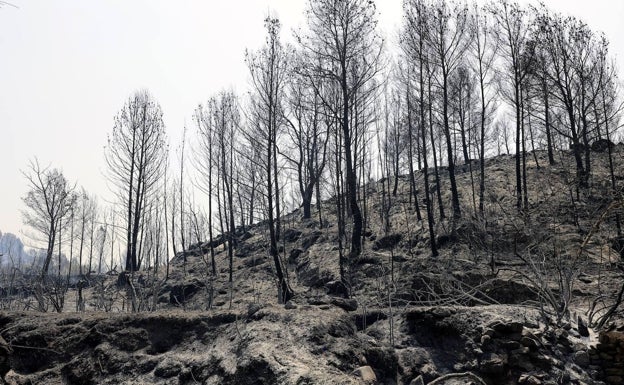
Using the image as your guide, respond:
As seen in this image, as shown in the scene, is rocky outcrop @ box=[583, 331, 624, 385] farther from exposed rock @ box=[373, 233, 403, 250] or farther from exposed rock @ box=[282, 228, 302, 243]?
exposed rock @ box=[282, 228, 302, 243]

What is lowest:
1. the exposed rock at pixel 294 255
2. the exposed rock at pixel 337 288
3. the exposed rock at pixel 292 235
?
the exposed rock at pixel 337 288

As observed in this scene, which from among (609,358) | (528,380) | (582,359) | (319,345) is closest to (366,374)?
(319,345)

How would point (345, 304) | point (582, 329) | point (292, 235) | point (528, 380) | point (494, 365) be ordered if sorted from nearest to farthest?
point (528, 380)
point (494, 365)
point (582, 329)
point (345, 304)
point (292, 235)

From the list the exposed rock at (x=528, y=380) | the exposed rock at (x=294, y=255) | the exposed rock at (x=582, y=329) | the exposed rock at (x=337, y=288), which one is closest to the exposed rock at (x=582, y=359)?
the exposed rock at (x=582, y=329)

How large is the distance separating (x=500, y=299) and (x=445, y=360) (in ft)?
15.4

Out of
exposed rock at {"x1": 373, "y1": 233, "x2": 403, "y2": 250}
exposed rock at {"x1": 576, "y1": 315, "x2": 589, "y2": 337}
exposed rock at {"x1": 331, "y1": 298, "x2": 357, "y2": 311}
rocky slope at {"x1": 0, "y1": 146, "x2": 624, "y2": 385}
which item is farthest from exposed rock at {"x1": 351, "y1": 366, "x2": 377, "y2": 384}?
exposed rock at {"x1": 373, "y1": 233, "x2": 403, "y2": 250}

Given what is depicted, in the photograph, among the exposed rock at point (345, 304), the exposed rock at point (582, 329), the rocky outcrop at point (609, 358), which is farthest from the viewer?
the exposed rock at point (345, 304)

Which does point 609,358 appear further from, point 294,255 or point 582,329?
point 294,255

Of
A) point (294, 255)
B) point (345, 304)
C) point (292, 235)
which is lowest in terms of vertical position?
point (345, 304)

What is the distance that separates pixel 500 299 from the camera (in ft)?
35.1

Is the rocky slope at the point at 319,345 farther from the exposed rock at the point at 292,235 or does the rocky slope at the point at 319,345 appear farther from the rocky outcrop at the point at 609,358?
the exposed rock at the point at 292,235

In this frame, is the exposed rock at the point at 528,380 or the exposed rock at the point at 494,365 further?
the exposed rock at the point at 494,365

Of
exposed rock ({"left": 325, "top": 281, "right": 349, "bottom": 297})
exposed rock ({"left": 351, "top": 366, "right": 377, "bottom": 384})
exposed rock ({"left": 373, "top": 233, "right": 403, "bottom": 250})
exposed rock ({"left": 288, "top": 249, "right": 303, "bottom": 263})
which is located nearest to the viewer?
exposed rock ({"left": 351, "top": 366, "right": 377, "bottom": 384})

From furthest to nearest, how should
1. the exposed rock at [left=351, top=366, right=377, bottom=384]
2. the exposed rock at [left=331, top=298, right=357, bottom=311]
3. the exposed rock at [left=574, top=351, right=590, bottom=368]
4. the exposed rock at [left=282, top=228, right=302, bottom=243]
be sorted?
1. the exposed rock at [left=282, top=228, right=302, bottom=243]
2. the exposed rock at [left=331, top=298, right=357, bottom=311]
3. the exposed rock at [left=574, top=351, right=590, bottom=368]
4. the exposed rock at [left=351, top=366, right=377, bottom=384]
